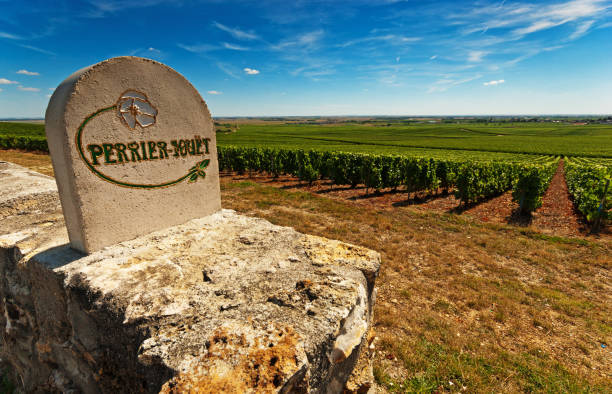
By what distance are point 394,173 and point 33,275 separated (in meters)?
14.5

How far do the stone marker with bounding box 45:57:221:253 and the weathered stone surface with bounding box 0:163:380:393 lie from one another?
266 millimetres

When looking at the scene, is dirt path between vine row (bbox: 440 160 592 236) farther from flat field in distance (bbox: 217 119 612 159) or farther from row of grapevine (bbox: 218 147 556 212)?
flat field in distance (bbox: 217 119 612 159)

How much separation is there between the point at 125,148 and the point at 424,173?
1312cm

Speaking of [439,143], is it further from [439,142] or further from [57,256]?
[57,256]

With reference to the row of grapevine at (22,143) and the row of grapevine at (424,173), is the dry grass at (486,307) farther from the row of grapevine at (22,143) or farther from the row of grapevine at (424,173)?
the row of grapevine at (22,143)

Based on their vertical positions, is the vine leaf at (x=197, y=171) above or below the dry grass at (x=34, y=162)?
above

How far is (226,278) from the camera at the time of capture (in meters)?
2.37

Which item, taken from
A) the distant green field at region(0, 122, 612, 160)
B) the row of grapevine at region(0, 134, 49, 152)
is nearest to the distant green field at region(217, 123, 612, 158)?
the distant green field at region(0, 122, 612, 160)

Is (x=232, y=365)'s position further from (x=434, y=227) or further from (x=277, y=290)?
(x=434, y=227)

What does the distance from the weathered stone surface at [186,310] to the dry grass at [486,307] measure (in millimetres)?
1895

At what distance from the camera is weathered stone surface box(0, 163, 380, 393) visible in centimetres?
157

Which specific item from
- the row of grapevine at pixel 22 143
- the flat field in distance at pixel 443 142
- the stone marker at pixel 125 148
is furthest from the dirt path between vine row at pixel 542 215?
the row of grapevine at pixel 22 143

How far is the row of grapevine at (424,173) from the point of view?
11227 millimetres

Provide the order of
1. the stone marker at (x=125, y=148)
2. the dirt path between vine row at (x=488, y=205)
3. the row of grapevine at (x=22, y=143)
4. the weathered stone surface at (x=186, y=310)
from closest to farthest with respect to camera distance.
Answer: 1. the weathered stone surface at (x=186, y=310)
2. the stone marker at (x=125, y=148)
3. the dirt path between vine row at (x=488, y=205)
4. the row of grapevine at (x=22, y=143)
